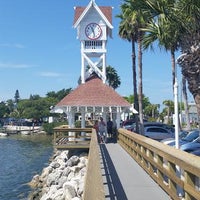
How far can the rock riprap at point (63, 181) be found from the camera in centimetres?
1536

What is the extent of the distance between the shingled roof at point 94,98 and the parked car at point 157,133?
10.2 feet

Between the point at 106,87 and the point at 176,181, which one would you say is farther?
the point at 106,87

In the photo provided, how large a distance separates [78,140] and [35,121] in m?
97.2

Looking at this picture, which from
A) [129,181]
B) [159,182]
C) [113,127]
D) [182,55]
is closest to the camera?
[159,182]

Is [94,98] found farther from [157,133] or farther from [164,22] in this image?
[164,22]

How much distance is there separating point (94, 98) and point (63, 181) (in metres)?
9.09

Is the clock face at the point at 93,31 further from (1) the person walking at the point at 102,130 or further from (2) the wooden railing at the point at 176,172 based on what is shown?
(2) the wooden railing at the point at 176,172

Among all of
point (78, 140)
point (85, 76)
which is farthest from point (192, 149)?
point (85, 76)

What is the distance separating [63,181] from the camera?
20266mm

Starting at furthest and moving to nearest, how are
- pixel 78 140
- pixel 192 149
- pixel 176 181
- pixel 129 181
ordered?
pixel 78 140
pixel 192 149
pixel 129 181
pixel 176 181

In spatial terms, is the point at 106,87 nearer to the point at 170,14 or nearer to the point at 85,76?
the point at 85,76

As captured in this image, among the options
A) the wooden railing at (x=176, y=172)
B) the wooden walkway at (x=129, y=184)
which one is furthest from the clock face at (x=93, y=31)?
the wooden railing at (x=176, y=172)

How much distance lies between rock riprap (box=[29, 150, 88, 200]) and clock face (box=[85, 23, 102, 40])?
9.05 metres

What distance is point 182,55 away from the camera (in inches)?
472
